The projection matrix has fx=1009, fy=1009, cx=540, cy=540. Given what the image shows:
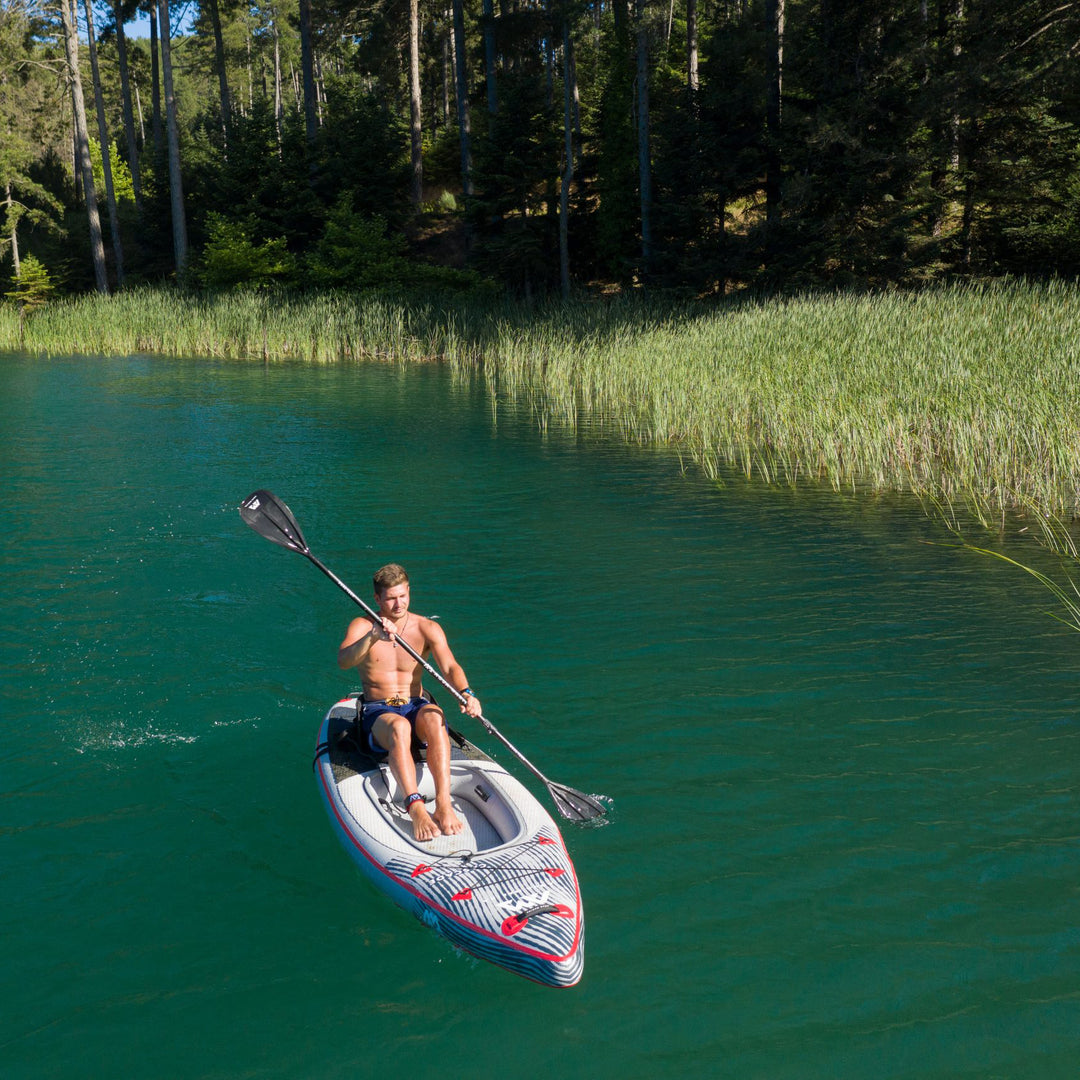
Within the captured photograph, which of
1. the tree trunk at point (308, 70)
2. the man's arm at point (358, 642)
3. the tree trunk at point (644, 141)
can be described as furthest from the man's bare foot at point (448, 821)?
the tree trunk at point (308, 70)

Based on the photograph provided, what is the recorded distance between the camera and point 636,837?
15.5ft

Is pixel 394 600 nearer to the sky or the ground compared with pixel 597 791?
nearer to the sky

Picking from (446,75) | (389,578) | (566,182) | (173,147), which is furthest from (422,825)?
(446,75)

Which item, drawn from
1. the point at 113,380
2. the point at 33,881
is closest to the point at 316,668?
the point at 33,881

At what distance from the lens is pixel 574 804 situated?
4777 mm

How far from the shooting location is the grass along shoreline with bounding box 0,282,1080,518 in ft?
35.1

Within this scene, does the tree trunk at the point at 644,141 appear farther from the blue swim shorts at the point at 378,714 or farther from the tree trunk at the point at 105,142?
the blue swim shorts at the point at 378,714

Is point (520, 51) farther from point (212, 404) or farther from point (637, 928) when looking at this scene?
point (637, 928)

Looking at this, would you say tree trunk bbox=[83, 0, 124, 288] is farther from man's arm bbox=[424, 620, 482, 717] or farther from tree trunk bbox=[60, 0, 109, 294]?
man's arm bbox=[424, 620, 482, 717]

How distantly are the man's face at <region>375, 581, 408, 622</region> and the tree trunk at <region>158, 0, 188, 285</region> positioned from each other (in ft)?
106

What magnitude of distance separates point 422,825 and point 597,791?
45.2 inches

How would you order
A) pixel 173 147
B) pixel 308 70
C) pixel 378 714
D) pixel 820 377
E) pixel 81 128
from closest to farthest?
pixel 378 714
pixel 820 377
pixel 173 147
pixel 81 128
pixel 308 70

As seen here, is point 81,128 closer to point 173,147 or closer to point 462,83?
point 173,147

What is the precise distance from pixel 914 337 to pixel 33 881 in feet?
42.6
